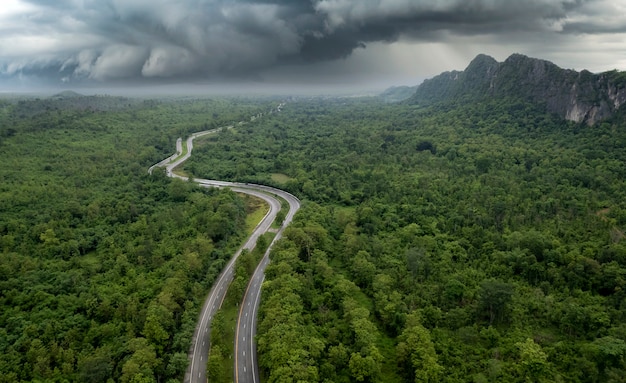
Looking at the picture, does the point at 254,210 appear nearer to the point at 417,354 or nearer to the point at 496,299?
the point at 496,299

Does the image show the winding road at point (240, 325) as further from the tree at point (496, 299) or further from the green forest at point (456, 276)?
the tree at point (496, 299)

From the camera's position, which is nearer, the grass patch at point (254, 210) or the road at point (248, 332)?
the road at point (248, 332)

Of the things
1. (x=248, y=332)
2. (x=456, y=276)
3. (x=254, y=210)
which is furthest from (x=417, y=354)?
(x=254, y=210)

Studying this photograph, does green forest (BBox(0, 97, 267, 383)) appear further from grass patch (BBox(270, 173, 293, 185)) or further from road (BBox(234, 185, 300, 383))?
grass patch (BBox(270, 173, 293, 185))

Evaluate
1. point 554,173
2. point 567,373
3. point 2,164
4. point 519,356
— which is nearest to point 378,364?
point 519,356

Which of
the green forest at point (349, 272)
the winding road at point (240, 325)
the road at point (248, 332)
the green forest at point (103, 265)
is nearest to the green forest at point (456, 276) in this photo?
the green forest at point (349, 272)

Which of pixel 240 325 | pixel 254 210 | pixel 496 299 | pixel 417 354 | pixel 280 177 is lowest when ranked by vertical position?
pixel 240 325

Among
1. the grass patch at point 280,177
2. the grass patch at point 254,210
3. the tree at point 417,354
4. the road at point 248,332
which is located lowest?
the road at point 248,332
